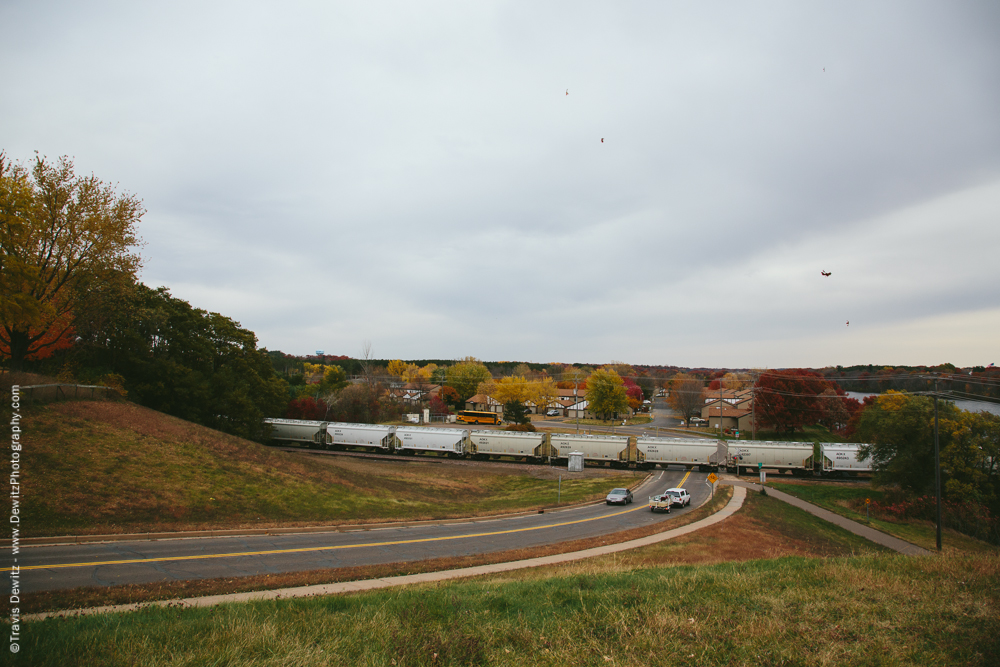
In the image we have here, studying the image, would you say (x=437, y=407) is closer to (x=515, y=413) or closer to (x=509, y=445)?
(x=515, y=413)

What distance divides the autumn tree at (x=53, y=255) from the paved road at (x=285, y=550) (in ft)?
62.7

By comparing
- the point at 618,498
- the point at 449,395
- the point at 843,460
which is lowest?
the point at 618,498

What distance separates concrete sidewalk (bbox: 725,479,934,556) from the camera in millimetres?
28142

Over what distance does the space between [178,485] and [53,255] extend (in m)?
22.8

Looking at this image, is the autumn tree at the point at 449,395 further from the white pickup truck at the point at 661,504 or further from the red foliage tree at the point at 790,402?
the white pickup truck at the point at 661,504

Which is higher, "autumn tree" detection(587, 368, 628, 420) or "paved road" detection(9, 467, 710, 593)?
"autumn tree" detection(587, 368, 628, 420)

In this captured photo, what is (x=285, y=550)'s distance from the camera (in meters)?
20.1

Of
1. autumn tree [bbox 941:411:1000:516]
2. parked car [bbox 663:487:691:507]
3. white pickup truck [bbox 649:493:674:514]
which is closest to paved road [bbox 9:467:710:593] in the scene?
white pickup truck [bbox 649:493:674:514]

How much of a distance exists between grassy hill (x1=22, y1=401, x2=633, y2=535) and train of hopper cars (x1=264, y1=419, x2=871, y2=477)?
15033mm

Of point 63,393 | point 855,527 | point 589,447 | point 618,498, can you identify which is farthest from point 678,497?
point 63,393

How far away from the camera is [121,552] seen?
1806cm

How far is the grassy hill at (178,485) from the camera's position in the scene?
21422 millimetres

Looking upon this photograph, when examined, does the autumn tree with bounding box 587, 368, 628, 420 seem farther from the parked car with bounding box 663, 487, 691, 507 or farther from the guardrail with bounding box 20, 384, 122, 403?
the guardrail with bounding box 20, 384, 122, 403

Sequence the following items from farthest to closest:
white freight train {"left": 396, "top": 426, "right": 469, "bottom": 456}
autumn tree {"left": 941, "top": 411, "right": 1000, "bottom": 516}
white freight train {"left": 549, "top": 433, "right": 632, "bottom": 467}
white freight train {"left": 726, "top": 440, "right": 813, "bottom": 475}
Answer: white freight train {"left": 396, "top": 426, "right": 469, "bottom": 456} → white freight train {"left": 549, "top": 433, "right": 632, "bottom": 467} → white freight train {"left": 726, "top": 440, "right": 813, "bottom": 475} → autumn tree {"left": 941, "top": 411, "right": 1000, "bottom": 516}
